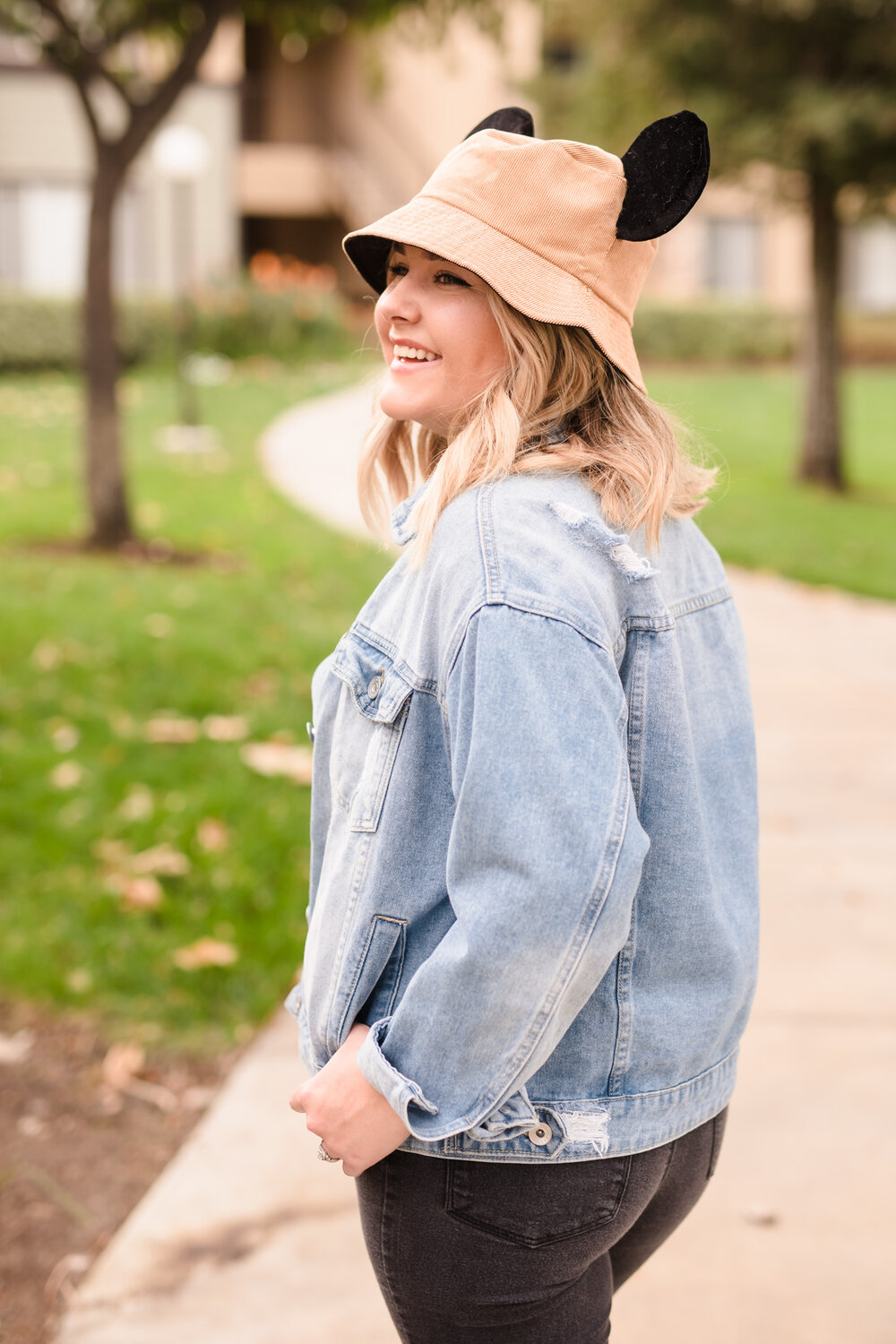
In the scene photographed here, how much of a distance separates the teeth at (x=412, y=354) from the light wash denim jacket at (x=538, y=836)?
0.18m

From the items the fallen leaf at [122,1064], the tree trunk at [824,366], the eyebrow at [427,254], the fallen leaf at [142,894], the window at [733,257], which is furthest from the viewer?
the window at [733,257]

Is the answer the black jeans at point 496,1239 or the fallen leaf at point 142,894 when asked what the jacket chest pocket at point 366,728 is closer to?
the black jeans at point 496,1239

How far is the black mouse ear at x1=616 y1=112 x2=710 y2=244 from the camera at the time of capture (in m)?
1.48

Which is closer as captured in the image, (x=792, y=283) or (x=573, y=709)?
(x=573, y=709)

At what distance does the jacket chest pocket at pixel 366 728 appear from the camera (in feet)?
4.66

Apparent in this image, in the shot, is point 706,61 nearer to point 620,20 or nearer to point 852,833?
point 620,20

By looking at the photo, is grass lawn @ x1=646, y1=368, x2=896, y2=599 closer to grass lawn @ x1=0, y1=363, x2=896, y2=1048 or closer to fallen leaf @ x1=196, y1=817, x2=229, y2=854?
grass lawn @ x1=0, y1=363, x2=896, y2=1048

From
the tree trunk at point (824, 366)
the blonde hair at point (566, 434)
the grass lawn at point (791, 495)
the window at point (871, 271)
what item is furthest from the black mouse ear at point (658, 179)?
the window at point (871, 271)

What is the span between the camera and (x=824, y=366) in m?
12.7

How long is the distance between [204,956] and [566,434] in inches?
98.5

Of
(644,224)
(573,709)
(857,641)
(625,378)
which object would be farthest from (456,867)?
(857,641)

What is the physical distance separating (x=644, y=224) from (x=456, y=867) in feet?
2.44

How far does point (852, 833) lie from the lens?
181 inches

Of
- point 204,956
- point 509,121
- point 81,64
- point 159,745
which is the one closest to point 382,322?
point 509,121
